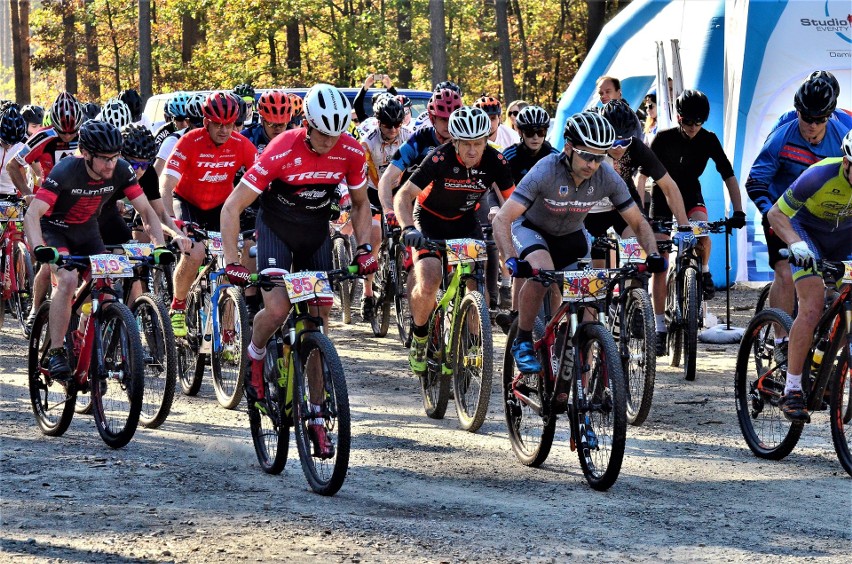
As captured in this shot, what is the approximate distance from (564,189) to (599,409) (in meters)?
1.57

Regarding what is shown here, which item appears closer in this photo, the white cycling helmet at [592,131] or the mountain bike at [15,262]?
the white cycling helmet at [592,131]

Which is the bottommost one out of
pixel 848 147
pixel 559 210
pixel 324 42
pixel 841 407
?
pixel 841 407

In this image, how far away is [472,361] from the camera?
332 inches

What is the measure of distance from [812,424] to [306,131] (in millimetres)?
3768

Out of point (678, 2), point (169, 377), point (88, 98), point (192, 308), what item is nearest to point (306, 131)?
point (169, 377)

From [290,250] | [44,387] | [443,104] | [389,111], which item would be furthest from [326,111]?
[389,111]

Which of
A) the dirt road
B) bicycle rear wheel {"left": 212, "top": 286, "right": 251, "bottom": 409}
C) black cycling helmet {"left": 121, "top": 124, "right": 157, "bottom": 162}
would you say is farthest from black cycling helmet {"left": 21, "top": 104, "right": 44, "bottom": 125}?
the dirt road

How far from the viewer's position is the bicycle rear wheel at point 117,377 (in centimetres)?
775

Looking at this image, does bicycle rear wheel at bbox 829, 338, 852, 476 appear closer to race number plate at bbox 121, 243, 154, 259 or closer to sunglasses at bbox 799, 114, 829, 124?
sunglasses at bbox 799, 114, 829, 124

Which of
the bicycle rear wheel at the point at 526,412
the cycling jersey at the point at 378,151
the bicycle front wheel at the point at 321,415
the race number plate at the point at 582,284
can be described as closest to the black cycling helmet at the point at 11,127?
the cycling jersey at the point at 378,151

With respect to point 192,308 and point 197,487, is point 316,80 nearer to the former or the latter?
point 192,308

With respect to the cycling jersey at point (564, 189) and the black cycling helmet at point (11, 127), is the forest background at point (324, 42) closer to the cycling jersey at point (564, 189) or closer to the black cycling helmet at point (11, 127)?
the black cycling helmet at point (11, 127)

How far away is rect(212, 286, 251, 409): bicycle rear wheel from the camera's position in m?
9.06

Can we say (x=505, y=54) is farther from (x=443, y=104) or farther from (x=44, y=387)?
(x=44, y=387)
